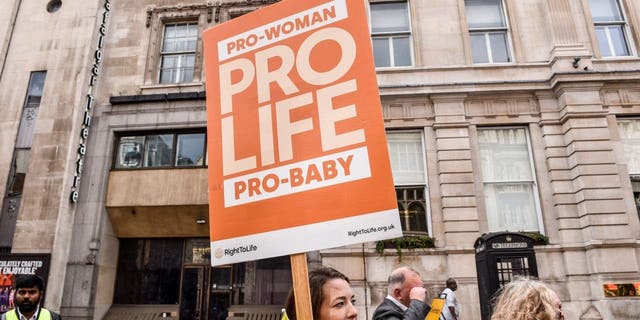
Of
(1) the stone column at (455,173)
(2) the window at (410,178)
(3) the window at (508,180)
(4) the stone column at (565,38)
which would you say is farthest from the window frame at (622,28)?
(2) the window at (410,178)

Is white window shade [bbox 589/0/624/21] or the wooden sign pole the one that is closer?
the wooden sign pole

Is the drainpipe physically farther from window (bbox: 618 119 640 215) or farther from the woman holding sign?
window (bbox: 618 119 640 215)

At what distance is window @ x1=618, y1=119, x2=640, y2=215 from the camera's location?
11484 mm

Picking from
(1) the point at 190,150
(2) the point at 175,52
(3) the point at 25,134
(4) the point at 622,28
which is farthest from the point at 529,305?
(3) the point at 25,134

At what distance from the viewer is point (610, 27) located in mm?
13141

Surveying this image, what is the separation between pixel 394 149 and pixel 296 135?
30.7ft

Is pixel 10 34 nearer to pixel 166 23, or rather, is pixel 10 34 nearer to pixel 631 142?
pixel 166 23

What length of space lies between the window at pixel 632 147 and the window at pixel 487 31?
3.74 m

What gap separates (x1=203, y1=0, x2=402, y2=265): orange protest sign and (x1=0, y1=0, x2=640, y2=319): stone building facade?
321 inches

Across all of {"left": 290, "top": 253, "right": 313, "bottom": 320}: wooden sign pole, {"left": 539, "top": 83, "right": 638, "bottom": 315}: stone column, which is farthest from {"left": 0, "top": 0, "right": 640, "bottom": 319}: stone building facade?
{"left": 290, "top": 253, "right": 313, "bottom": 320}: wooden sign pole

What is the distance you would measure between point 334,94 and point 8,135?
15171mm

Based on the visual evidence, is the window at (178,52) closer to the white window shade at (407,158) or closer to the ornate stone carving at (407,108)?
the ornate stone carving at (407,108)

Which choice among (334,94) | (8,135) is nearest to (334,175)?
(334,94)

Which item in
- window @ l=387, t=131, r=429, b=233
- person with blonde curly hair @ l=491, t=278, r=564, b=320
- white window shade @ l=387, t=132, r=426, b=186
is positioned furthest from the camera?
white window shade @ l=387, t=132, r=426, b=186
